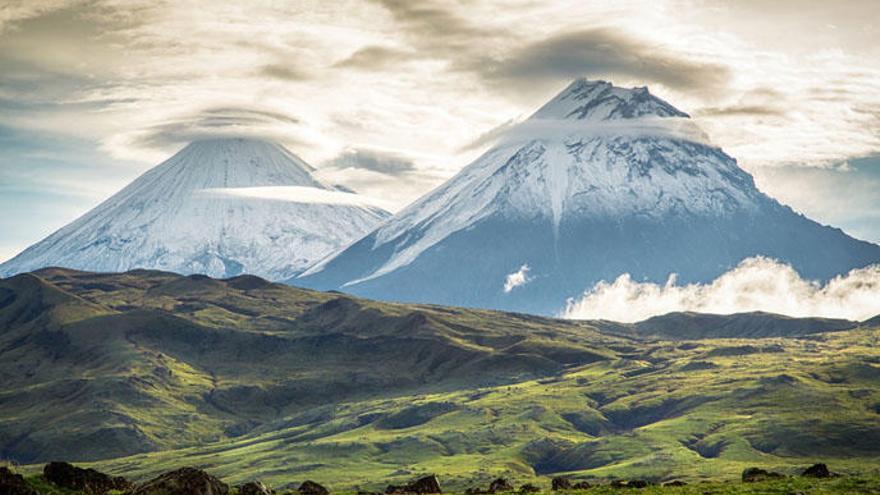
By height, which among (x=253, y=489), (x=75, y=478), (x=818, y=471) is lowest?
(x=818, y=471)

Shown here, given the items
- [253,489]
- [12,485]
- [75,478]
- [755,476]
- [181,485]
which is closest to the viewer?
[12,485]

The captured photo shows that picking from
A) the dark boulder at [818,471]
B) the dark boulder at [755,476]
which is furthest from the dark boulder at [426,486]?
the dark boulder at [818,471]

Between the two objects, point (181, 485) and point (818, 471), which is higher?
point (181, 485)

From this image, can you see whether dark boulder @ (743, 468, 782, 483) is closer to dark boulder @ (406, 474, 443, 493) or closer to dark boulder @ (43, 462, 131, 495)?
dark boulder @ (406, 474, 443, 493)

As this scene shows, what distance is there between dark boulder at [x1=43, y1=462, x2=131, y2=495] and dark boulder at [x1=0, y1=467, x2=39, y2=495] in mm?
6051

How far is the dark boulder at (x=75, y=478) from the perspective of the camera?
80.1m

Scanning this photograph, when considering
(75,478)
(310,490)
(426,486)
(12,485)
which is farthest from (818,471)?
(12,485)

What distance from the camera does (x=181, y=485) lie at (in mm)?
72500

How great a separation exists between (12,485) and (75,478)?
9915mm

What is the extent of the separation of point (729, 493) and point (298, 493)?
39.6 metres

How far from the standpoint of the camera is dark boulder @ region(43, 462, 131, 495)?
80.1 metres

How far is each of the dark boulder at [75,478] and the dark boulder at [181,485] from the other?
8.59 m

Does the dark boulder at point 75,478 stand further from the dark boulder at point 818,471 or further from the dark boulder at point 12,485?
the dark boulder at point 818,471

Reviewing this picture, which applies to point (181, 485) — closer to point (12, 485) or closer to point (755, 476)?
point (12, 485)
